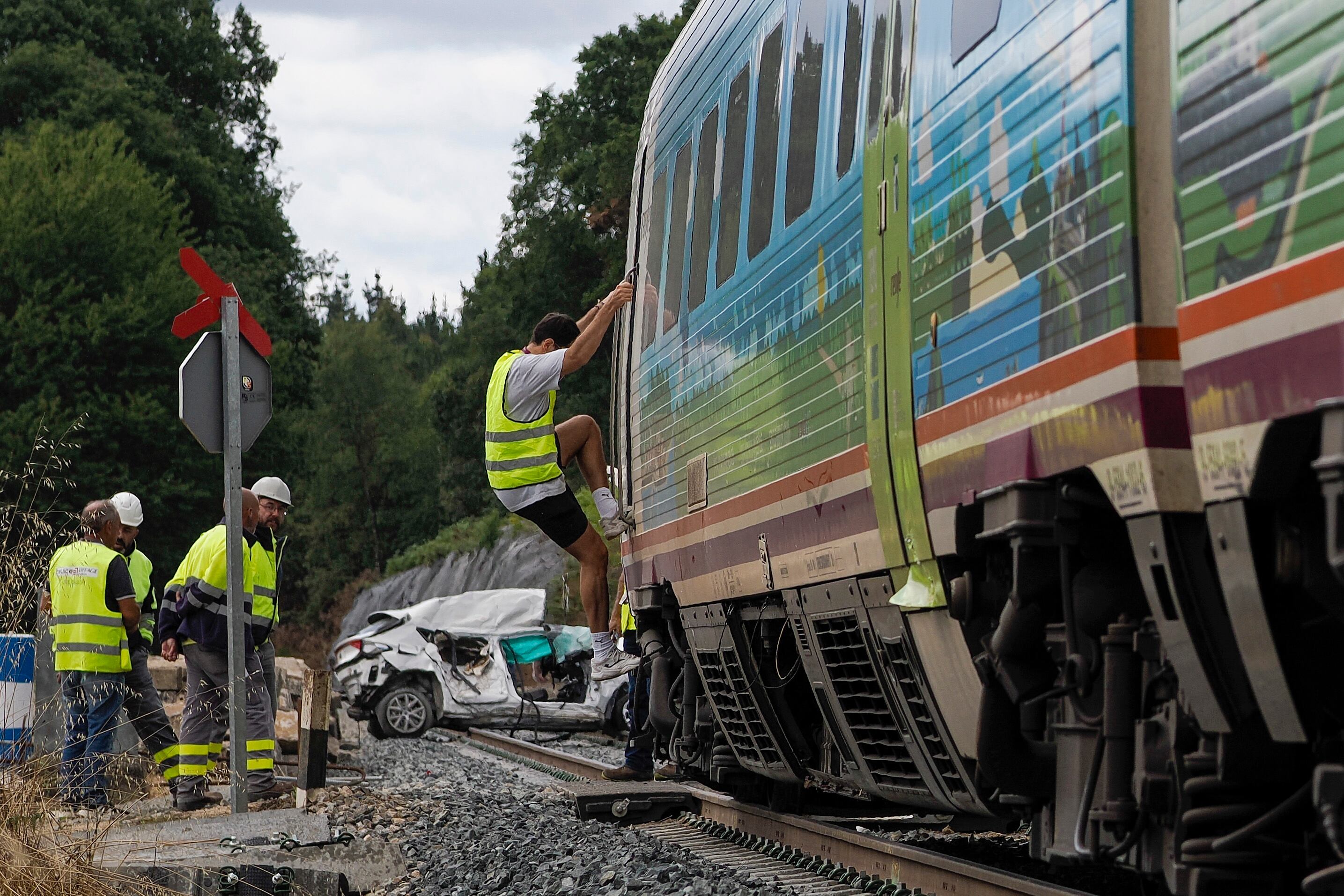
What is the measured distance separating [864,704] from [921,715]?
0.75 metres

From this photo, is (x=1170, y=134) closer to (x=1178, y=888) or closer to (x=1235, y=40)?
(x=1235, y=40)

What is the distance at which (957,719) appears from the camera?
4.89 metres

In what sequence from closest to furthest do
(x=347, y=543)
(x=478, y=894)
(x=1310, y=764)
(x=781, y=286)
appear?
(x=1310, y=764), (x=781, y=286), (x=478, y=894), (x=347, y=543)

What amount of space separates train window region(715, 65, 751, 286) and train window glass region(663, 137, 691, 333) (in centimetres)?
73

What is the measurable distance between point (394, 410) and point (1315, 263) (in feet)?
264

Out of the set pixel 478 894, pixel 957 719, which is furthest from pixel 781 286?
pixel 478 894

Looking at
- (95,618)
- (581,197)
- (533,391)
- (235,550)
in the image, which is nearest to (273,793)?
(95,618)

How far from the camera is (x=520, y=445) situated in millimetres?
8422

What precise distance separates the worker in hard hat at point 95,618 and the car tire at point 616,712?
9793 mm

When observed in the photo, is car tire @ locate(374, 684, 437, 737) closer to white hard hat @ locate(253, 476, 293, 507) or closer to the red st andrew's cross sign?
white hard hat @ locate(253, 476, 293, 507)

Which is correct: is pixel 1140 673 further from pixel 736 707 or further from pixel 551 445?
pixel 551 445

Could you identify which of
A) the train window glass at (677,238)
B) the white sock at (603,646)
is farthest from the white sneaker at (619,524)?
the train window glass at (677,238)

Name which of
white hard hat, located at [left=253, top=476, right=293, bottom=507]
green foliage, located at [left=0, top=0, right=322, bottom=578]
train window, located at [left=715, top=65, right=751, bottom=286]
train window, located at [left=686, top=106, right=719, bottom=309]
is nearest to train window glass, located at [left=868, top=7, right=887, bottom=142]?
train window, located at [left=715, top=65, right=751, bottom=286]

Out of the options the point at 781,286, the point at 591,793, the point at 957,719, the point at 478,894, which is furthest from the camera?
the point at 591,793
